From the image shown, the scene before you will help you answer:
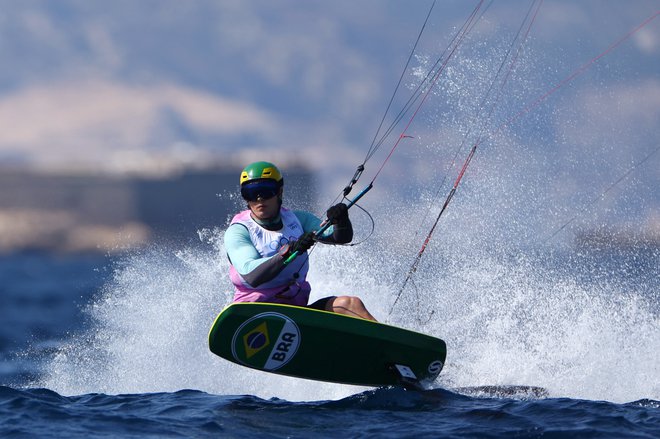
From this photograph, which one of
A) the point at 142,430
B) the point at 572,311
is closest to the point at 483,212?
the point at 572,311

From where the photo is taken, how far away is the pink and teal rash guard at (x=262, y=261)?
8.01 metres

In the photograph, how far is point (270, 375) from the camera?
30.3 feet

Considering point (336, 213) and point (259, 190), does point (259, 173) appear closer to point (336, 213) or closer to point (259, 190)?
point (259, 190)

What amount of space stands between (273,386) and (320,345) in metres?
1.18

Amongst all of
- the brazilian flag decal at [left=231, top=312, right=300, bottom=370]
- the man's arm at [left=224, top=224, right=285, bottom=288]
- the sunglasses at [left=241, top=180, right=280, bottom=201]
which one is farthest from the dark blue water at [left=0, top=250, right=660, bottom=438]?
the sunglasses at [left=241, top=180, right=280, bottom=201]

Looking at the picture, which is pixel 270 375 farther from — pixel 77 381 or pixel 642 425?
pixel 642 425

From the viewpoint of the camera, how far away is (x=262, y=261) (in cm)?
796

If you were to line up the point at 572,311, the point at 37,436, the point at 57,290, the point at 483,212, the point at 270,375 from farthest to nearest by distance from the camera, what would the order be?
the point at 57,290, the point at 483,212, the point at 572,311, the point at 270,375, the point at 37,436

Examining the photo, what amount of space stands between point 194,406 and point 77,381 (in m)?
2.23

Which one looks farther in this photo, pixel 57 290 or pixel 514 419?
pixel 57 290

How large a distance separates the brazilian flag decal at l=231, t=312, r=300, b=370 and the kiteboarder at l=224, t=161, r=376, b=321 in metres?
0.33

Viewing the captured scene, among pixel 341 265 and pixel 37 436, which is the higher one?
pixel 341 265

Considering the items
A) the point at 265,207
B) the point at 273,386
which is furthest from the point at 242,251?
the point at 273,386

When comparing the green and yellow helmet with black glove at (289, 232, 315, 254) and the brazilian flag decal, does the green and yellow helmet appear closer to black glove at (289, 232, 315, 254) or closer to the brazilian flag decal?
black glove at (289, 232, 315, 254)
